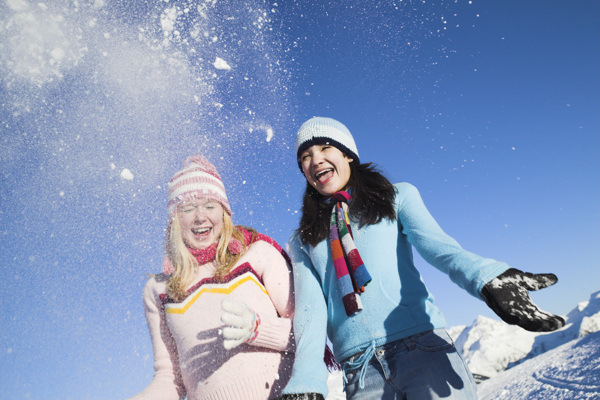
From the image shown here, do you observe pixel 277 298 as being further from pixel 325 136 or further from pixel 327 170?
pixel 325 136

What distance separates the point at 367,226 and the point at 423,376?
38.2 inches

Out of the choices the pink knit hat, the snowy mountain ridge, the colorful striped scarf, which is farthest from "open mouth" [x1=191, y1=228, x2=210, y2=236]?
the snowy mountain ridge

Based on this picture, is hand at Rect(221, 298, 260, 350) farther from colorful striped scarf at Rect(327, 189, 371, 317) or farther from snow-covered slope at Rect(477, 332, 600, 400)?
snow-covered slope at Rect(477, 332, 600, 400)

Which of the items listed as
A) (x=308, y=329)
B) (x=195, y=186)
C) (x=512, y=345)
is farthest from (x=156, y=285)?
(x=512, y=345)

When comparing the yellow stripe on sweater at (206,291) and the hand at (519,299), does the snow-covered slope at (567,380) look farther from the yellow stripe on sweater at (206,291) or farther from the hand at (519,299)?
the yellow stripe on sweater at (206,291)

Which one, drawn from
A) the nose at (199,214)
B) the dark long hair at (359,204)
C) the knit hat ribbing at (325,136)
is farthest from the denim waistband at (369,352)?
the nose at (199,214)

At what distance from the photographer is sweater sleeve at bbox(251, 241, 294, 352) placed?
2320 millimetres

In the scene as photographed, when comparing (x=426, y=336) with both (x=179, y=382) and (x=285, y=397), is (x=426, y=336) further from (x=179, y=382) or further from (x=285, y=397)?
(x=179, y=382)

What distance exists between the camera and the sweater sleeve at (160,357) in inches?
101

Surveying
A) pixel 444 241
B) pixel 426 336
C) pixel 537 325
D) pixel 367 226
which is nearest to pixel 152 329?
pixel 367 226

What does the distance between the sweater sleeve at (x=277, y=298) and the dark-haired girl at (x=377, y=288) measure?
0.20m

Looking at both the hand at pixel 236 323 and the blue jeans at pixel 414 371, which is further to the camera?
the hand at pixel 236 323

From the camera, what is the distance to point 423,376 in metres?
1.90

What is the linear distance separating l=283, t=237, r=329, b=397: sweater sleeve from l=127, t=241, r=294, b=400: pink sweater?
0.74 feet
